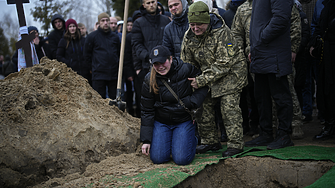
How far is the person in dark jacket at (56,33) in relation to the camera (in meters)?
6.09

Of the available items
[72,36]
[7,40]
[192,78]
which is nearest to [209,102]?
[192,78]

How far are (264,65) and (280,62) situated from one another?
20cm

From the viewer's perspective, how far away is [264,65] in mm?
3672

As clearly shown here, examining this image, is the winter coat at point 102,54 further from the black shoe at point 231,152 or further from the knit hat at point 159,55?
the black shoe at point 231,152

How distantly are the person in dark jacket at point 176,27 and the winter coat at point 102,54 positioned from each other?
164cm

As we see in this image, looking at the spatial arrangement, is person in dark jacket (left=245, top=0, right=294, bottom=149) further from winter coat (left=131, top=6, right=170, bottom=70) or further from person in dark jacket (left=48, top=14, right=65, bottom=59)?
person in dark jacket (left=48, top=14, right=65, bottom=59)

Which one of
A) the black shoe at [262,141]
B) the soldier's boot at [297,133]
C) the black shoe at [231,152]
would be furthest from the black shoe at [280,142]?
the soldier's boot at [297,133]

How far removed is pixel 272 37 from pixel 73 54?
4.07 metres

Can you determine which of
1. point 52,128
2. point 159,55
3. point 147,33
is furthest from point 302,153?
point 147,33

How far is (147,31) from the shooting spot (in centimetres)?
507

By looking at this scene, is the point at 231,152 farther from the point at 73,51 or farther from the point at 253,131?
the point at 73,51

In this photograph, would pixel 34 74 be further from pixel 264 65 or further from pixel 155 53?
pixel 264 65

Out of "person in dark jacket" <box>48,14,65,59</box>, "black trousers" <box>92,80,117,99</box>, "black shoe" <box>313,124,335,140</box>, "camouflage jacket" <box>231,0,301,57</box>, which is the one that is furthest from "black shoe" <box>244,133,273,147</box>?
"person in dark jacket" <box>48,14,65,59</box>

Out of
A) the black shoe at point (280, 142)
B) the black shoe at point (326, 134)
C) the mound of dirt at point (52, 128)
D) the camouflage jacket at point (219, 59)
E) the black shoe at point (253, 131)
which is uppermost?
the camouflage jacket at point (219, 59)
